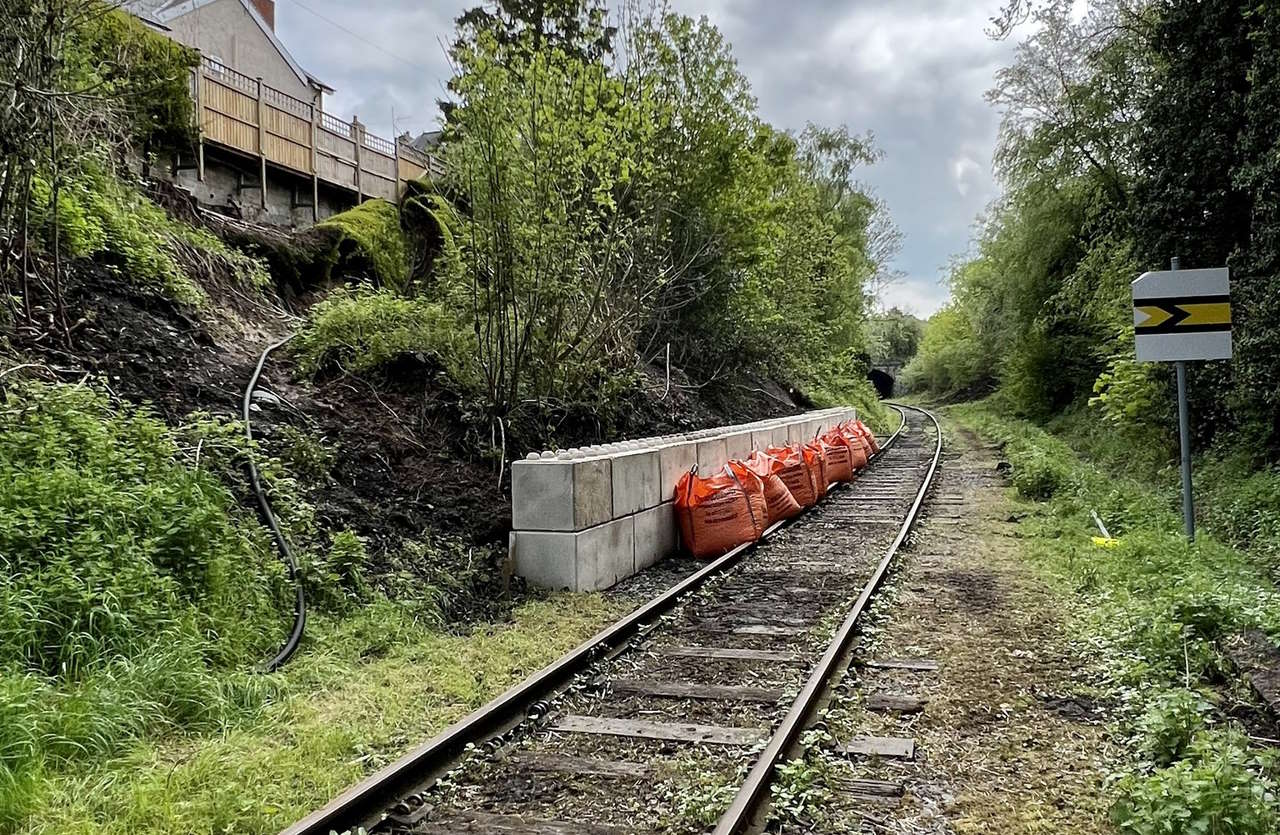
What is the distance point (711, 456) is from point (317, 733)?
23.6 ft

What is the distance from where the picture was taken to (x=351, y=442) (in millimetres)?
8062

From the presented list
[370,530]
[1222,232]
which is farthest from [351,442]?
[1222,232]

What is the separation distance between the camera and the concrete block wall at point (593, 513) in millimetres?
7074

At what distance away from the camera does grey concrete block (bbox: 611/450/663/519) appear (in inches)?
309

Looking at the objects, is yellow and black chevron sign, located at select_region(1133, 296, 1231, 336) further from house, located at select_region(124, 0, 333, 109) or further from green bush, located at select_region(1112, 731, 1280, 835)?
house, located at select_region(124, 0, 333, 109)

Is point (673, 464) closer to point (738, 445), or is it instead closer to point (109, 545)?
point (738, 445)

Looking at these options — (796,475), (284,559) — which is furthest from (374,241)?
(284,559)

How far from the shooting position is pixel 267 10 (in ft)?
101

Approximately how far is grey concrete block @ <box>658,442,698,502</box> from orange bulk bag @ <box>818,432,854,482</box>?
5417 mm

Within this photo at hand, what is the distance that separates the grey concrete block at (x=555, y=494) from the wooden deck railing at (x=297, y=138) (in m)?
6.29

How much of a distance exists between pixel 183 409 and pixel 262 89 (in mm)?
10568

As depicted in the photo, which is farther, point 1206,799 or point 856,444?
point 856,444

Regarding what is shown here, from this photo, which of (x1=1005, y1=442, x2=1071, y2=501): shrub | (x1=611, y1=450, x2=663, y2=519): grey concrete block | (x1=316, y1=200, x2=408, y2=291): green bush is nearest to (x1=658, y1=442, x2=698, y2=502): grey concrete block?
(x1=611, y1=450, x2=663, y2=519): grey concrete block

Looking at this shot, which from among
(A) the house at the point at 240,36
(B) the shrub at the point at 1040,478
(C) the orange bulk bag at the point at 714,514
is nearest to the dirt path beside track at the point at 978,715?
(C) the orange bulk bag at the point at 714,514
